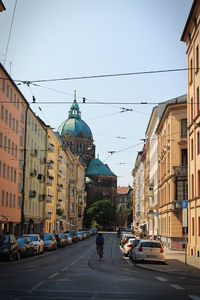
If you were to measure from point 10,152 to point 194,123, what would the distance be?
73.0 feet

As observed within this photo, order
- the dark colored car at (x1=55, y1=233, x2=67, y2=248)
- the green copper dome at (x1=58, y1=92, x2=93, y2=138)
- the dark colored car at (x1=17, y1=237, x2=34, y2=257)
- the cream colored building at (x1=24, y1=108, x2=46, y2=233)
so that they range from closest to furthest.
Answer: the dark colored car at (x1=17, y1=237, x2=34, y2=257) → the dark colored car at (x1=55, y1=233, x2=67, y2=248) → the cream colored building at (x1=24, y1=108, x2=46, y2=233) → the green copper dome at (x1=58, y1=92, x2=93, y2=138)

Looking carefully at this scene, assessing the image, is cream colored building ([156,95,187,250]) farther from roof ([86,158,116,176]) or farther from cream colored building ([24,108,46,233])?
roof ([86,158,116,176])

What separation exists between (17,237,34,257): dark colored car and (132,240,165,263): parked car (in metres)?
7.56

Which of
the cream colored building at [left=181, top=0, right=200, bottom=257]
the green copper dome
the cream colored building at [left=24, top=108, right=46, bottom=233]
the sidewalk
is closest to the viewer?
the sidewalk

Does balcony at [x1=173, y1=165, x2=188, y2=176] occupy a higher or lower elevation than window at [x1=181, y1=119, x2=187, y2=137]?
lower

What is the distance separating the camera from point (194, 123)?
34.6m

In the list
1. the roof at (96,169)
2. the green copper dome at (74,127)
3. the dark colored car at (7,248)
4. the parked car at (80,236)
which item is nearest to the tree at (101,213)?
the roof at (96,169)

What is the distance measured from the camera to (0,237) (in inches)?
A: 1062

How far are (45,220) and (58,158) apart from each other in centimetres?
1625

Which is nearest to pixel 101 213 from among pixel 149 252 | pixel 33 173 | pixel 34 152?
pixel 34 152

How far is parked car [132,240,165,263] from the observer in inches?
1051

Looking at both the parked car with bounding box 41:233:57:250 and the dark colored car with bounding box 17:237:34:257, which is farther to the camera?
the parked car with bounding box 41:233:57:250

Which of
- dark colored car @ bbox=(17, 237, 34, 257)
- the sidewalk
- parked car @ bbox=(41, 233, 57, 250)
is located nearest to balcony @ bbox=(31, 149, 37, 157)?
parked car @ bbox=(41, 233, 57, 250)

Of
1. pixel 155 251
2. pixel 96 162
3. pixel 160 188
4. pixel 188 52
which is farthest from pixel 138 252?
pixel 96 162
